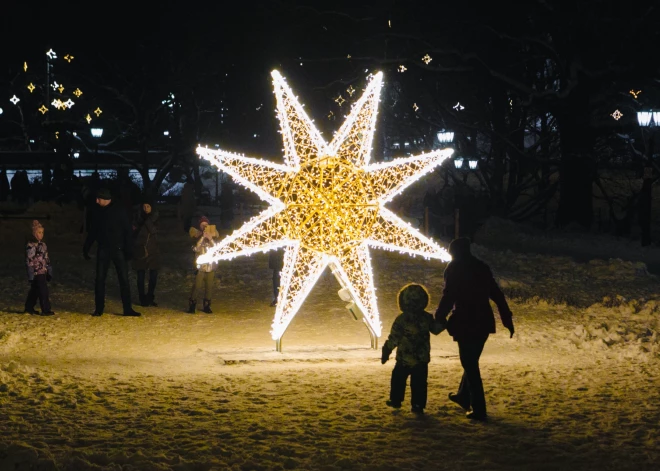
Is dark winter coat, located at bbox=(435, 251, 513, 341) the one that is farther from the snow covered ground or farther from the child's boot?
the child's boot

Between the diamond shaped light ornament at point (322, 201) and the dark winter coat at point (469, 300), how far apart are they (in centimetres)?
230

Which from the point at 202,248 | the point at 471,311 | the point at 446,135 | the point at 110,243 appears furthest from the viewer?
the point at 446,135

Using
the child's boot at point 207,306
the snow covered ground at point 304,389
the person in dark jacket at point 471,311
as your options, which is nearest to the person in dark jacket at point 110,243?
the snow covered ground at point 304,389

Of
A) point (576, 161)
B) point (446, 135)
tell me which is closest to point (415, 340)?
point (576, 161)

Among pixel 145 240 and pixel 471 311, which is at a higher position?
pixel 145 240

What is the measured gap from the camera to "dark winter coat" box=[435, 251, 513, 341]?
7.91m

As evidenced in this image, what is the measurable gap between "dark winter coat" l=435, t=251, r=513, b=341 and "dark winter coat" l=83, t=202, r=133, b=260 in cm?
739

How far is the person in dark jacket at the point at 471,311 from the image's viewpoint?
25.9 feet

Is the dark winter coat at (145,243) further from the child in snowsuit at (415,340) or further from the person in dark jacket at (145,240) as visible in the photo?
the child in snowsuit at (415,340)

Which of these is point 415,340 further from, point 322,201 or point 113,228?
point 113,228

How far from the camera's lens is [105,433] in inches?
284

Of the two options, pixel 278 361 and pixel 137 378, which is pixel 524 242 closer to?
pixel 278 361

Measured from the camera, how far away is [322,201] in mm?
10445

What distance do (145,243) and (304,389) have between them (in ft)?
21.7
